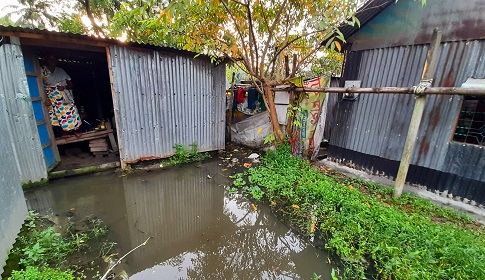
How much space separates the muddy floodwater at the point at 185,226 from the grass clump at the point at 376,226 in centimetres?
39

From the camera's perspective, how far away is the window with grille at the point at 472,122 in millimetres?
3873

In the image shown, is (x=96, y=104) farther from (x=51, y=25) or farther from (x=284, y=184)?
(x=51, y=25)

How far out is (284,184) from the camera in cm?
466

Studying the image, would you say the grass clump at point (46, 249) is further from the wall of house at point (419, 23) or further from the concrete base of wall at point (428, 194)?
the wall of house at point (419, 23)

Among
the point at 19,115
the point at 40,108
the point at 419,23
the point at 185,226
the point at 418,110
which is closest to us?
the point at 185,226

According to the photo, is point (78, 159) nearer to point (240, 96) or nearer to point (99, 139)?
point (99, 139)

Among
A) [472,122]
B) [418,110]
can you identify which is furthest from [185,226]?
[472,122]

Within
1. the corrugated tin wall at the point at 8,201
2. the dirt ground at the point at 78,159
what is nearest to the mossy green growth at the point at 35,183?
the dirt ground at the point at 78,159

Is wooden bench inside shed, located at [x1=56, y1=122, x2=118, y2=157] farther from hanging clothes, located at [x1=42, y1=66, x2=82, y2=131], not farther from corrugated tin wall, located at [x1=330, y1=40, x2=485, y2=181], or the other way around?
corrugated tin wall, located at [x1=330, y1=40, x2=485, y2=181]

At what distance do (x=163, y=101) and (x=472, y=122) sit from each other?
6914mm

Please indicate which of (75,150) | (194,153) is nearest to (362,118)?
(194,153)

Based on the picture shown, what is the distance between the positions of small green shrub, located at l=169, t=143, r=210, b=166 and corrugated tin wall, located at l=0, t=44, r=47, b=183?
114 inches

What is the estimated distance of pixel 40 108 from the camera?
475 centimetres

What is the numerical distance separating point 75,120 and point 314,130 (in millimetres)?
6832
